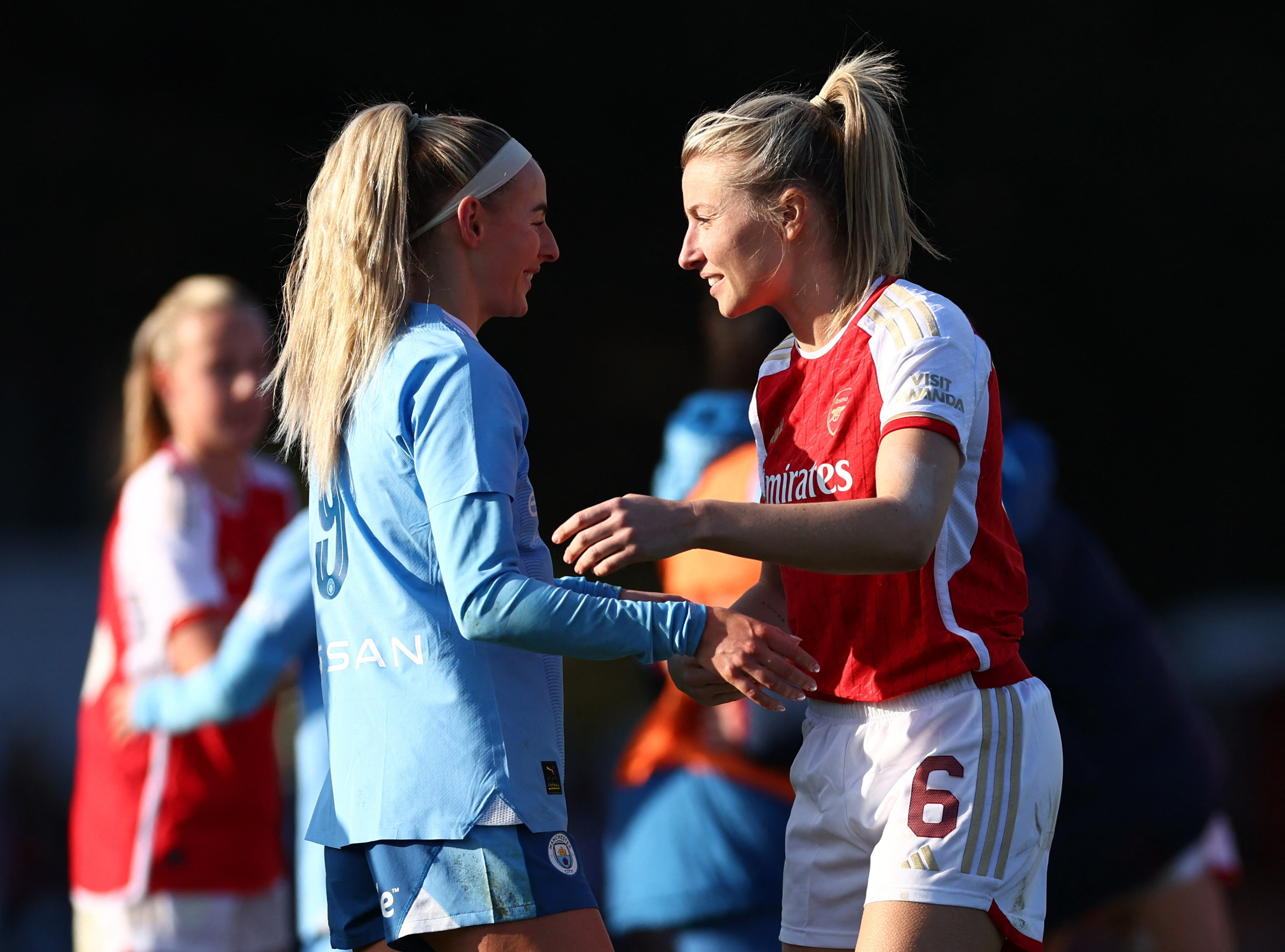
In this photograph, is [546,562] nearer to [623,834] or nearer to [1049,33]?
[623,834]

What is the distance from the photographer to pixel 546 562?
164 centimetres

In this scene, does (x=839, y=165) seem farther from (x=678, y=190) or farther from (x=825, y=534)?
(x=678, y=190)

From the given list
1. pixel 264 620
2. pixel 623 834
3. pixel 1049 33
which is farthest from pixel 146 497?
pixel 1049 33

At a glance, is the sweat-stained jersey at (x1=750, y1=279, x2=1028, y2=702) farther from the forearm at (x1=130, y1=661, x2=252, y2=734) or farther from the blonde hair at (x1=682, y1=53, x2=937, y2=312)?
the forearm at (x1=130, y1=661, x2=252, y2=734)

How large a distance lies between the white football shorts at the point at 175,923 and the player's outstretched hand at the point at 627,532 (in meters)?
2.53

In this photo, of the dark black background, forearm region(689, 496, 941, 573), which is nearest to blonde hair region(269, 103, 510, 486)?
forearm region(689, 496, 941, 573)

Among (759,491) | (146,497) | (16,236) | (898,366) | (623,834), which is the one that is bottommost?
(623,834)

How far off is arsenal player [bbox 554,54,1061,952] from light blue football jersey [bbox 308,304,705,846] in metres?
0.10

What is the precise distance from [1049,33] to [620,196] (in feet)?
5.65

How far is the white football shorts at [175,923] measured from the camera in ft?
11.3

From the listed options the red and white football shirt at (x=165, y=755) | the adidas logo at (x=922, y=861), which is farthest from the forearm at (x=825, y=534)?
the red and white football shirt at (x=165, y=755)

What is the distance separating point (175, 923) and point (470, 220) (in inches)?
98.7

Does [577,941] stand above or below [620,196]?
below

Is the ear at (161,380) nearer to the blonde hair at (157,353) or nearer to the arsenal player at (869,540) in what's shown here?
the blonde hair at (157,353)
